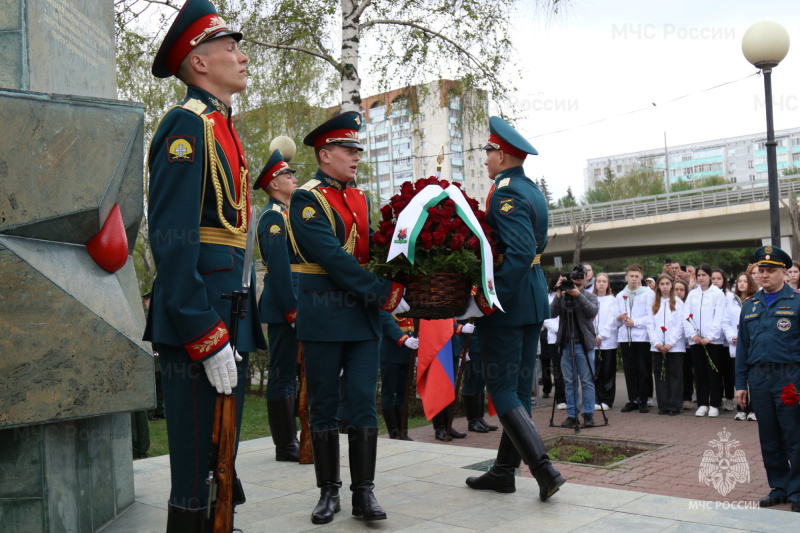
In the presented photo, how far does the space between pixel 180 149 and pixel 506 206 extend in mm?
2236

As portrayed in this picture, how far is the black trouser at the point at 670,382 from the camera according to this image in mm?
11172

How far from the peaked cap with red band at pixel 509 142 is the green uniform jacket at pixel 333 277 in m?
1.19

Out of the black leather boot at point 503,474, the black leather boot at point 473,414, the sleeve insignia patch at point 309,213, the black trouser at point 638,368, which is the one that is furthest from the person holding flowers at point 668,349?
the sleeve insignia patch at point 309,213

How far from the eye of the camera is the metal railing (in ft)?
116

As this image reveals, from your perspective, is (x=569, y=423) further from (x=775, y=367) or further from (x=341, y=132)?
(x=341, y=132)

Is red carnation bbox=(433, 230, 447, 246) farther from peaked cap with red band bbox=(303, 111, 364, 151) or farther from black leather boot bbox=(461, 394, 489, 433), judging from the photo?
black leather boot bbox=(461, 394, 489, 433)

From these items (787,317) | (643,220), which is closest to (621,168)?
(643,220)

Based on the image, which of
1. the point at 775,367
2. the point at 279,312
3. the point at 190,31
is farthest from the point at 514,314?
the point at 775,367

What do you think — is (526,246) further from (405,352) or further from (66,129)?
(405,352)

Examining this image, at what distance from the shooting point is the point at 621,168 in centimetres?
13138

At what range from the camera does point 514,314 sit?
16.0 ft

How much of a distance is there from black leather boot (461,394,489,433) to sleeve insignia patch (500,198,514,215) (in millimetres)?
5345

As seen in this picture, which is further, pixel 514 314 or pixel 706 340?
pixel 706 340

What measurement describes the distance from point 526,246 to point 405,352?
4.09 metres
